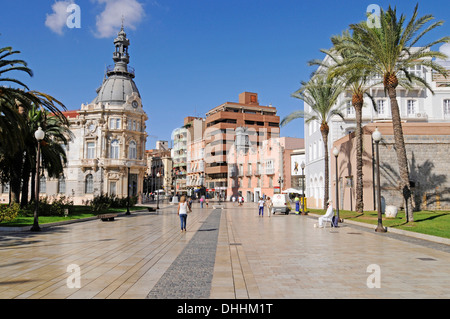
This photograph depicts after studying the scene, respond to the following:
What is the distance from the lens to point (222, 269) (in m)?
8.28

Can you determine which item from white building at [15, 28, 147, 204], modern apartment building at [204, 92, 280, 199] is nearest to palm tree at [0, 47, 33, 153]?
white building at [15, 28, 147, 204]

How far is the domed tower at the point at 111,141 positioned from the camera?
62156 mm

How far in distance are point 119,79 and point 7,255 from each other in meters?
60.6

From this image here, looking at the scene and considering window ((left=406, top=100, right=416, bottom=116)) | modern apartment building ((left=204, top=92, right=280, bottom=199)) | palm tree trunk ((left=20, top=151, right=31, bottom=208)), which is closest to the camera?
palm tree trunk ((left=20, top=151, right=31, bottom=208))

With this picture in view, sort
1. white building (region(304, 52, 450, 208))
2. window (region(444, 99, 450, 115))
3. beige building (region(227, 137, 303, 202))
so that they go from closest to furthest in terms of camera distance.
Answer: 1. white building (region(304, 52, 450, 208))
2. window (region(444, 99, 450, 115))
3. beige building (region(227, 137, 303, 202))

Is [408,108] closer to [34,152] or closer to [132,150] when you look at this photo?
[34,152]

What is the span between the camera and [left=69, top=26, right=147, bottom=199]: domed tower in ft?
204

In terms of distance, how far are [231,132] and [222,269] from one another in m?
80.0

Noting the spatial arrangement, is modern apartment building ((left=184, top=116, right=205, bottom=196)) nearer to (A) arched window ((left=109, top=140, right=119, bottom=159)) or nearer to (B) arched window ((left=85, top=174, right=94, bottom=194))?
(A) arched window ((left=109, top=140, right=119, bottom=159))

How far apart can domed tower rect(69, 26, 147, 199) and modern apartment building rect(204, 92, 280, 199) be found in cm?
2336

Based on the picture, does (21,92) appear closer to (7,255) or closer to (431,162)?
(7,255)

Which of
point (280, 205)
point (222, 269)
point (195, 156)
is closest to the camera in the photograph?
point (222, 269)

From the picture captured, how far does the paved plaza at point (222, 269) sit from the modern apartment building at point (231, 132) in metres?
67.2

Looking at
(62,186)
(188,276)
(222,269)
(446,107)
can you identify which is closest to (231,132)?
(62,186)
